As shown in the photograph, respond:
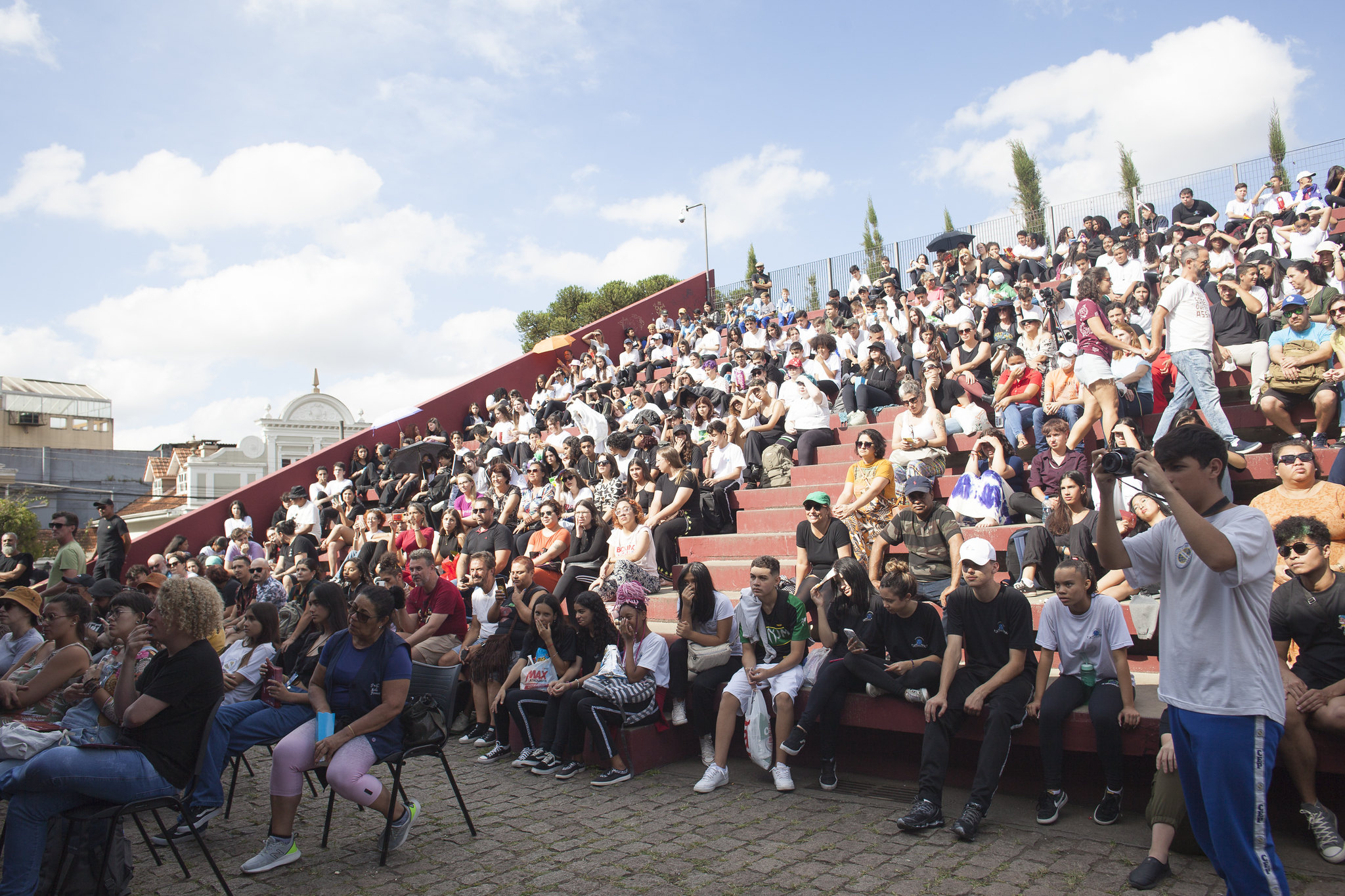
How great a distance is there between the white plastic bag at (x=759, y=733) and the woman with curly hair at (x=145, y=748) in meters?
2.95

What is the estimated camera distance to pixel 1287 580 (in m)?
4.12

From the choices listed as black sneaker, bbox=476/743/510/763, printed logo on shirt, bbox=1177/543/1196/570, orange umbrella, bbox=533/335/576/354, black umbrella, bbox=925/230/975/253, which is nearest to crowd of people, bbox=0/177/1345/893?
printed logo on shirt, bbox=1177/543/1196/570

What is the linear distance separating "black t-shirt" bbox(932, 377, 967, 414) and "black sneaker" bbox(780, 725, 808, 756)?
4849 millimetres

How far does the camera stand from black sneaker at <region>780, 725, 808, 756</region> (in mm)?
4934

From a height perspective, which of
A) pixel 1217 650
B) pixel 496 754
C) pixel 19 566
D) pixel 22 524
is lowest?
pixel 496 754

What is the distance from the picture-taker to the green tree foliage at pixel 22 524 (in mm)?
27484

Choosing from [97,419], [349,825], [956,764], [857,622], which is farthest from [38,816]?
[97,419]

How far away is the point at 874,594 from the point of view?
5227 millimetres

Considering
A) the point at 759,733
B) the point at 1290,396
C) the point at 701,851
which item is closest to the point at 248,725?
the point at 701,851

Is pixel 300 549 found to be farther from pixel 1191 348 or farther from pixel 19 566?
pixel 1191 348

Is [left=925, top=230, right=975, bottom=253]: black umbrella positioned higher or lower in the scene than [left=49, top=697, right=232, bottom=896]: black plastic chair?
higher

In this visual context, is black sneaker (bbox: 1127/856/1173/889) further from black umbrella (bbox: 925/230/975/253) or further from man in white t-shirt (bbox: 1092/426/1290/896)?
black umbrella (bbox: 925/230/975/253)

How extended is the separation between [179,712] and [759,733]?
3.15m

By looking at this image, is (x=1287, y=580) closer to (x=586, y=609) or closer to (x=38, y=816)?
(x=586, y=609)
